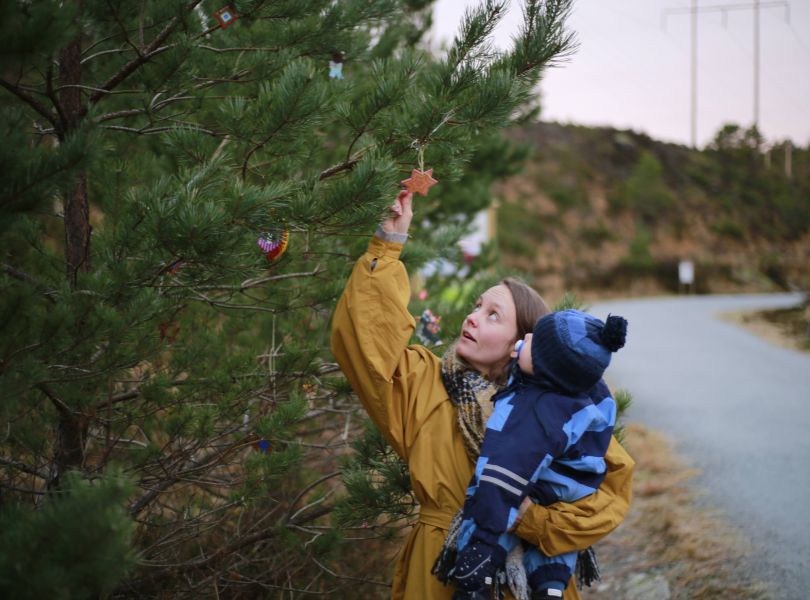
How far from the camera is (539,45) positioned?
2.06m

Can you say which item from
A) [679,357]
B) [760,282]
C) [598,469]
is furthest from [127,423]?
[760,282]

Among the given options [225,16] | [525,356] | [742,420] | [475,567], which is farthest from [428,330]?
[742,420]

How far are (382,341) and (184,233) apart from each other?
61cm

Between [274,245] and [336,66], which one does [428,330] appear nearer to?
[274,245]

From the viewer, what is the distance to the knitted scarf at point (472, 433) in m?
1.82

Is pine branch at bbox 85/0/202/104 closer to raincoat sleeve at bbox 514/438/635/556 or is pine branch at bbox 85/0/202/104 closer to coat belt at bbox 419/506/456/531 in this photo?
coat belt at bbox 419/506/456/531

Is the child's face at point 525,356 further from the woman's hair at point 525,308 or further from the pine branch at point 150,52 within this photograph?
the pine branch at point 150,52

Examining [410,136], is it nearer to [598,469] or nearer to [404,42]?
[598,469]

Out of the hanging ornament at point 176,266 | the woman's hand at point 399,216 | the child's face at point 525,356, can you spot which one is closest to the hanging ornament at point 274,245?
the hanging ornament at point 176,266

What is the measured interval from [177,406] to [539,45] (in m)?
1.77

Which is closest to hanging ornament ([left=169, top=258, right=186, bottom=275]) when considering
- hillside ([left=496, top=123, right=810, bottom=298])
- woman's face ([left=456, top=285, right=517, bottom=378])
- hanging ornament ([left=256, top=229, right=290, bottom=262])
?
hanging ornament ([left=256, top=229, right=290, bottom=262])

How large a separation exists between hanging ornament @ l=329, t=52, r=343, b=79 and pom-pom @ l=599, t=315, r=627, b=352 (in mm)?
1442

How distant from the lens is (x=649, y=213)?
3288 cm

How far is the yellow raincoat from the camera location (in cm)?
186
